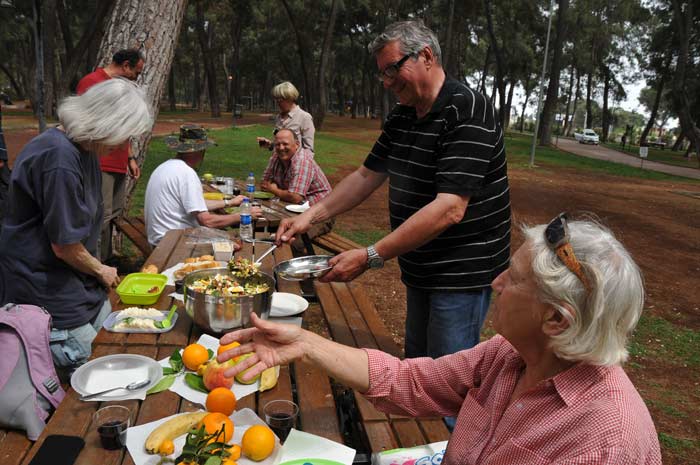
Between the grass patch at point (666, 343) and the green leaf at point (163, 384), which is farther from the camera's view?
the grass patch at point (666, 343)

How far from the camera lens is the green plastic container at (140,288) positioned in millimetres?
2748

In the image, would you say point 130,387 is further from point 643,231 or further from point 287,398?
point 643,231

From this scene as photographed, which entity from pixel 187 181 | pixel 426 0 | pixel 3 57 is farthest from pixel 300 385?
pixel 3 57

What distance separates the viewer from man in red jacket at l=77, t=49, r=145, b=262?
555cm

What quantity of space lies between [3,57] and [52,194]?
50782mm

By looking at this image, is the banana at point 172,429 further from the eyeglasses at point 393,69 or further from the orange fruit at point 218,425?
the eyeglasses at point 393,69

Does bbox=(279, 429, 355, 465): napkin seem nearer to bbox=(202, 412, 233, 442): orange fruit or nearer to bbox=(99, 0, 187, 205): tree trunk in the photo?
bbox=(202, 412, 233, 442): orange fruit

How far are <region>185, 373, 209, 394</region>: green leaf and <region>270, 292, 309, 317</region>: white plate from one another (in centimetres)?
71

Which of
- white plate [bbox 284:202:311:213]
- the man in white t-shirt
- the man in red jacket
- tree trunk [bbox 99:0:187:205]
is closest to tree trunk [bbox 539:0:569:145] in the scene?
tree trunk [bbox 99:0:187:205]

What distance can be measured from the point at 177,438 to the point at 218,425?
142 millimetres

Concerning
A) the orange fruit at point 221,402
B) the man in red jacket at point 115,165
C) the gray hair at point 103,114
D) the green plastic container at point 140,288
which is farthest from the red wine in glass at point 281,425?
the man in red jacket at point 115,165

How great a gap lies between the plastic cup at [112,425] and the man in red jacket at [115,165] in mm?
3935

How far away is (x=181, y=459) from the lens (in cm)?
151

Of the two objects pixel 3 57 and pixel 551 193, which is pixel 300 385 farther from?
pixel 3 57
